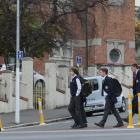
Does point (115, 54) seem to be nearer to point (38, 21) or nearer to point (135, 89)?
point (38, 21)

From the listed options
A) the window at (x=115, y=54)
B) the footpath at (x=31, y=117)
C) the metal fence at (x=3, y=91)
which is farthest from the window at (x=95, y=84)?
the window at (x=115, y=54)

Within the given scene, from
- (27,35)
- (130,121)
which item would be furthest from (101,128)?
(27,35)

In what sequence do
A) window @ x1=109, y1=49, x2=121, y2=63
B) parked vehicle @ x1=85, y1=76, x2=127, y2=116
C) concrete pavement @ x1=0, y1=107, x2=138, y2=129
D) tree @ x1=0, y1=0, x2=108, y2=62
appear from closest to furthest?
concrete pavement @ x1=0, y1=107, x2=138, y2=129, parked vehicle @ x1=85, y1=76, x2=127, y2=116, tree @ x1=0, y1=0, x2=108, y2=62, window @ x1=109, y1=49, x2=121, y2=63

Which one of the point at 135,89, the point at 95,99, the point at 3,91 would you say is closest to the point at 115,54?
the point at 3,91

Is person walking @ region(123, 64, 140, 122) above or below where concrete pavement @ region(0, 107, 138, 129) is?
above

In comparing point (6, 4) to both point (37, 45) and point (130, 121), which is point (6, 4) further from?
point (130, 121)

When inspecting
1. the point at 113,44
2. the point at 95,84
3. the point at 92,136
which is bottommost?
the point at 92,136

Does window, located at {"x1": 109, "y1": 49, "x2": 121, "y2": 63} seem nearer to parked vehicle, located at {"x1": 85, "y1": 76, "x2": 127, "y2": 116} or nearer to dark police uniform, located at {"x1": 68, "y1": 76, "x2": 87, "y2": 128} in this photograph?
parked vehicle, located at {"x1": 85, "y1": 76, "x2": 127, "y2": 116}

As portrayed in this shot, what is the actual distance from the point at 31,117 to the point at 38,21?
12022 millimetres

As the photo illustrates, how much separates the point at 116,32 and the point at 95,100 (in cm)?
3542

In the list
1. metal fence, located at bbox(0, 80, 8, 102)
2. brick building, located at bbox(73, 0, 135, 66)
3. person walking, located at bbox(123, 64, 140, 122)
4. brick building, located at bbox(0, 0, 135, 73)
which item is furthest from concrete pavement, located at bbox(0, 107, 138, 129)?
brick building, located at bbox(73, 0, 135, 66)

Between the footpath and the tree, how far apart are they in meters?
6.09

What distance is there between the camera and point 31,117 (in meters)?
28.8

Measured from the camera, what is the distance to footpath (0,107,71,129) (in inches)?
1004
